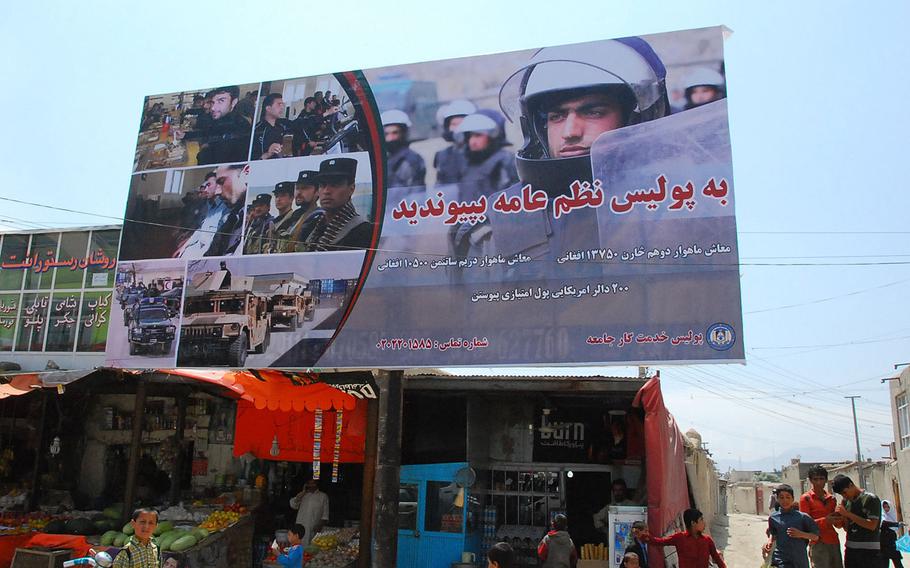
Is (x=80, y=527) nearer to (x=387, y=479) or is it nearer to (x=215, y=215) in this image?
(x=387, y=479)

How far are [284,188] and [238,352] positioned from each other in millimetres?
2888

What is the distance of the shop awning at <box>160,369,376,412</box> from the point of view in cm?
952

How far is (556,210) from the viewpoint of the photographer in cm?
1030

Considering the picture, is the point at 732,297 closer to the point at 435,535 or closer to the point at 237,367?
the point at 435,535

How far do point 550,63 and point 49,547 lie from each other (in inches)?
393

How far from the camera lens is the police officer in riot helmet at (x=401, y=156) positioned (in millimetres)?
11164

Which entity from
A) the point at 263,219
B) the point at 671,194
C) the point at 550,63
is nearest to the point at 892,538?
the point at 671,194

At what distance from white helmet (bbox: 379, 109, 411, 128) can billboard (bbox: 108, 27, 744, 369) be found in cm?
5

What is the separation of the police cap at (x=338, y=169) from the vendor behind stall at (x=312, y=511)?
4.98m

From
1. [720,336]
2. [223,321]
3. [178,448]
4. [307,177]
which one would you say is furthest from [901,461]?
[178,448]

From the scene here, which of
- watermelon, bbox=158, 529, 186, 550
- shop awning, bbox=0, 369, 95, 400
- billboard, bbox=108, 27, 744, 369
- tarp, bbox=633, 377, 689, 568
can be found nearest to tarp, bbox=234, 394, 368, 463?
billboard, bbox=108, 27, 744, 369

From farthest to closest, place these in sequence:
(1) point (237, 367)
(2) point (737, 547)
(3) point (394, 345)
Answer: (2) point (737, 547)
(1) point (237, 367)
(3) point (394, 345)

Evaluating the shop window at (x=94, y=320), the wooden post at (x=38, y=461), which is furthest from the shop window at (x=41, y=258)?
the wooden post at (x=38, y=461)

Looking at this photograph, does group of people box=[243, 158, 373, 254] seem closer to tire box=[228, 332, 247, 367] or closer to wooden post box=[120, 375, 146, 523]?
tire box=[228, 332, 247, 367]
